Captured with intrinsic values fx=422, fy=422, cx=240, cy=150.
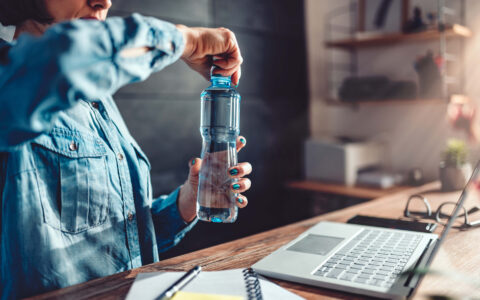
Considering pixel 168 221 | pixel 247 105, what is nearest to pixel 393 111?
pixel 247 105

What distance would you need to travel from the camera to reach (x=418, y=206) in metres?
1.48

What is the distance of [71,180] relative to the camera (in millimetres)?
947

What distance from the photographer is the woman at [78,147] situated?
0.64 meters

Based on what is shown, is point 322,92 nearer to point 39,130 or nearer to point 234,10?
point 234,10

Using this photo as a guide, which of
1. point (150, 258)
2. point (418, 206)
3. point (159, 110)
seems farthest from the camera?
point (159, 110)

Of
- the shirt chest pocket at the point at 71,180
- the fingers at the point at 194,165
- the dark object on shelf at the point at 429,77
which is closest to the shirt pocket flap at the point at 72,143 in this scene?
the shirt chest pocket at the point at 71,180

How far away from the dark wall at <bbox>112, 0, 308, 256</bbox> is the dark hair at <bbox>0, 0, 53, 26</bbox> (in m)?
1.23

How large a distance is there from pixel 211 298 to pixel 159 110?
5.74 ft

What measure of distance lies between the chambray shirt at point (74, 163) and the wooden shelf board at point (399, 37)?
201 cm

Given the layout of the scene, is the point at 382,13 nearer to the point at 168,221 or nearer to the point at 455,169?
the point at 455,169

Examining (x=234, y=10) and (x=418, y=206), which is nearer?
(x=418, y=206)

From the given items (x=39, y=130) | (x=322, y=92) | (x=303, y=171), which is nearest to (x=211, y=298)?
(x=39, y=130)

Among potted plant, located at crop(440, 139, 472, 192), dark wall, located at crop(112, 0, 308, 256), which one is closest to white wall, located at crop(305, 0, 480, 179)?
dark wall, located at crop(112, 0, 308, 256)

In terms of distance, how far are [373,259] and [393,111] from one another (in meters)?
2.33
